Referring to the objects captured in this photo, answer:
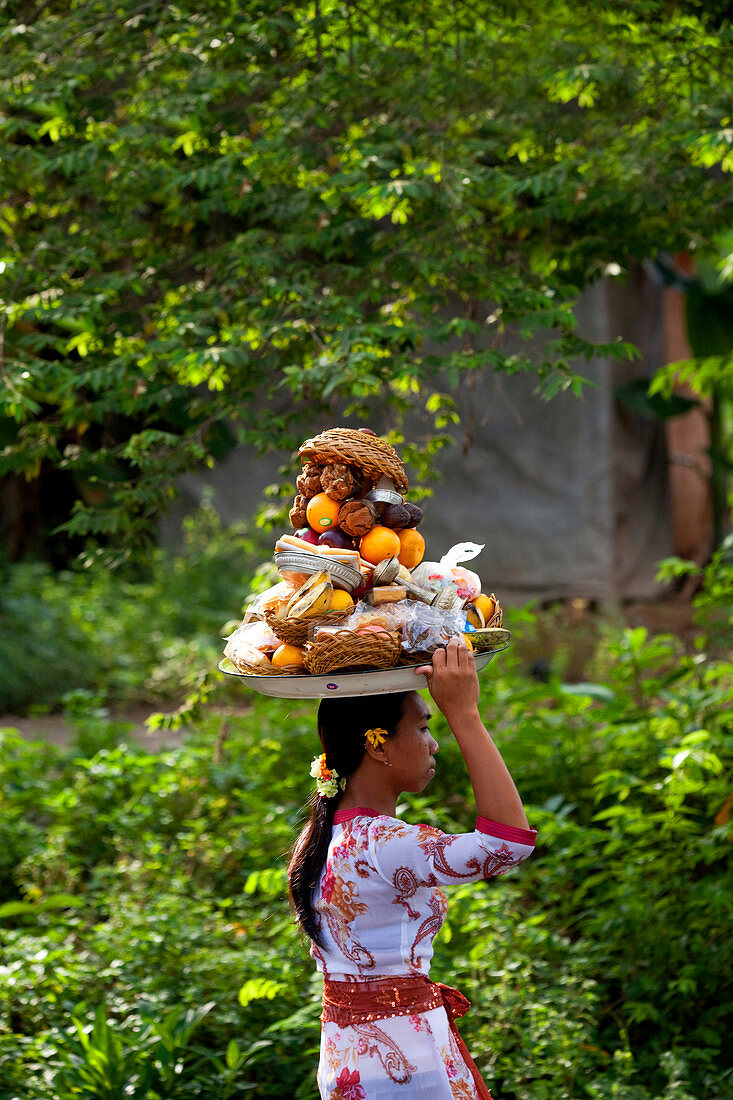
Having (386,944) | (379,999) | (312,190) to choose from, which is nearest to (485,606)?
(386,944)

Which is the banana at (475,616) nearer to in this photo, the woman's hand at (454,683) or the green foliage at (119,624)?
the woman's hand at (454,683)

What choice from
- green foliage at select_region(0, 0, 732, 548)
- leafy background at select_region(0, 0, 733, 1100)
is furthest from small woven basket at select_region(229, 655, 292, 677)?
green foliage at select_region(0, 0, 732, 548)

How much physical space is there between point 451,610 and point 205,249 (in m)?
2.55

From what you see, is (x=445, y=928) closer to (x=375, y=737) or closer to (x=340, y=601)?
(x=375, y=737)

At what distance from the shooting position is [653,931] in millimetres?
3432

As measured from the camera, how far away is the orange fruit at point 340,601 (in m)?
1.93

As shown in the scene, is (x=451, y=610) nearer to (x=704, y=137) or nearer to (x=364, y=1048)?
(x=364, y=1048)

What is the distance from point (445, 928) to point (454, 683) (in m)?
1.70

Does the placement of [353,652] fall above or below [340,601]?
below

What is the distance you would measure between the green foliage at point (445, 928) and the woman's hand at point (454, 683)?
1571 millimetres

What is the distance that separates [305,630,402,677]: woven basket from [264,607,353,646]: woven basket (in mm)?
56

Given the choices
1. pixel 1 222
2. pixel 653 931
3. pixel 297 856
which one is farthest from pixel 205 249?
pixel 653 931

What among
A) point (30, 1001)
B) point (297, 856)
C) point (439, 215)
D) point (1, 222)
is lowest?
point (30, 1001)

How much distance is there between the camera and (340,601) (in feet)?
6.37
